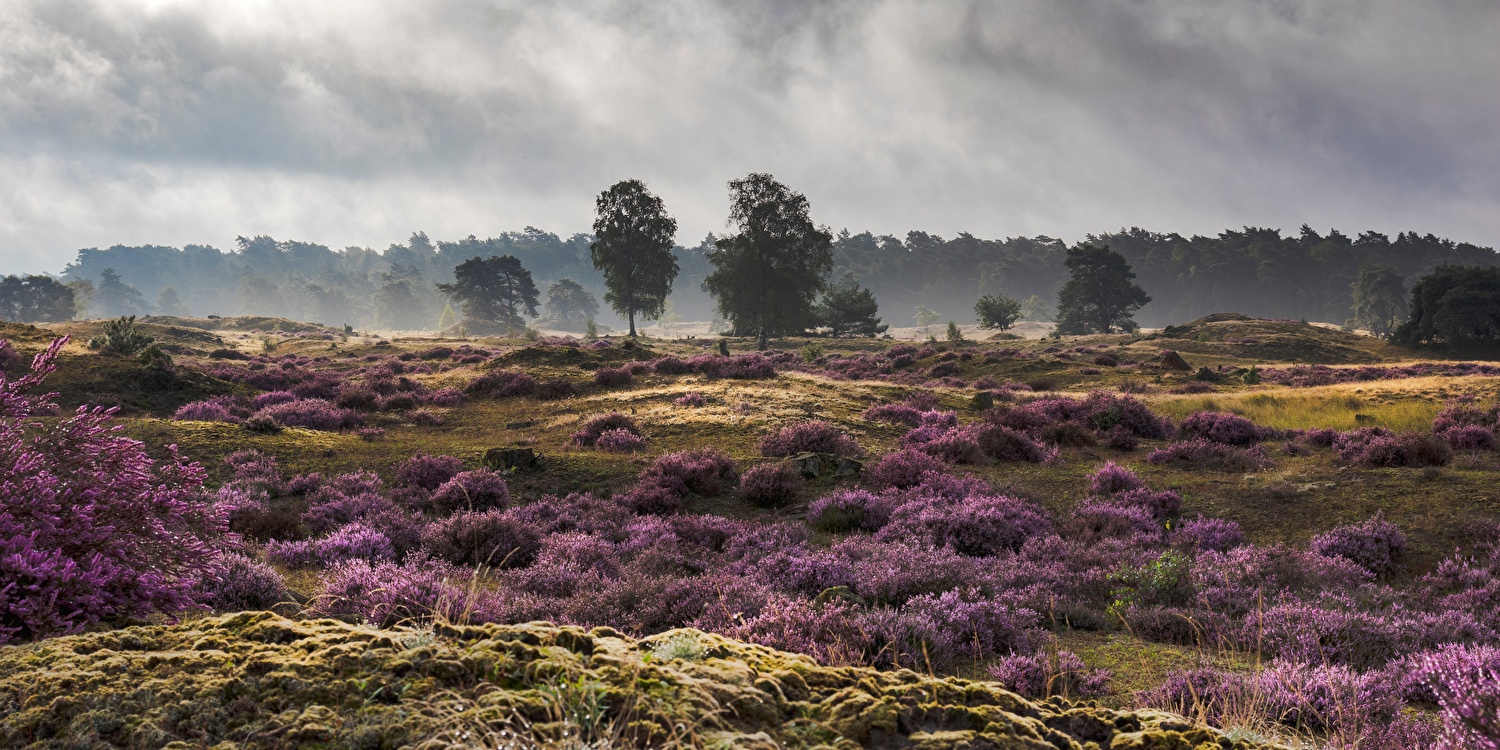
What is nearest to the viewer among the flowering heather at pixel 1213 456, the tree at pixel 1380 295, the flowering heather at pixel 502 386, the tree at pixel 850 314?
the flowering heather at pixel 1213 456

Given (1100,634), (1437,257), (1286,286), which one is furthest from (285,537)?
(1437,257)

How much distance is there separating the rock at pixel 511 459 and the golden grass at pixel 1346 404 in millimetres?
15771

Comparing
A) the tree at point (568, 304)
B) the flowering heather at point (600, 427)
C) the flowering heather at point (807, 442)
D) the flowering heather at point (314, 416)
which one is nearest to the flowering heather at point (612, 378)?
the flowering heather at point (600, 427)

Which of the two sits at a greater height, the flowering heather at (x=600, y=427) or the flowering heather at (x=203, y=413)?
the flowering heather at (x=203, y=413)

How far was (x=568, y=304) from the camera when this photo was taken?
608 feet

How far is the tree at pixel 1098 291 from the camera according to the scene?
291 ft

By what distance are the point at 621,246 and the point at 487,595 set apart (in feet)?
227

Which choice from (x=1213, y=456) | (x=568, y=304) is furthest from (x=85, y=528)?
(x=568, y=304)

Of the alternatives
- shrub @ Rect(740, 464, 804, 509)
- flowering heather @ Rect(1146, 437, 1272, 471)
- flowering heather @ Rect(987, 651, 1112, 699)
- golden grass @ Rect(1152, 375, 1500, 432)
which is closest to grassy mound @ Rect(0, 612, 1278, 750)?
flowering heather @ Rect(987, 651, 1112, 699)

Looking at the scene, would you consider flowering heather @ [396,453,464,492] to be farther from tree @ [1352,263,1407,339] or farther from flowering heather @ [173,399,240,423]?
tree @ [1352,263,1407,339]

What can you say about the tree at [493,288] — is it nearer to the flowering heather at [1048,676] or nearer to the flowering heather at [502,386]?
the flowering heather at [502,386]

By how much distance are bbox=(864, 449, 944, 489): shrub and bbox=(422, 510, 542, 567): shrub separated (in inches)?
212

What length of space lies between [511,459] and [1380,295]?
142441 millimetres

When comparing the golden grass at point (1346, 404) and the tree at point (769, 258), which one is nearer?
the golden grass at point (1346, 404)
